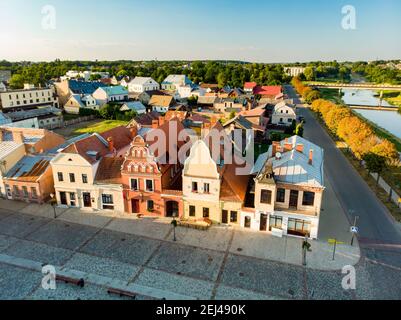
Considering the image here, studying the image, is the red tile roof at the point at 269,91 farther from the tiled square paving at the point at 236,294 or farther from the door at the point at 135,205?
the tiled square paving at the point at 236,294

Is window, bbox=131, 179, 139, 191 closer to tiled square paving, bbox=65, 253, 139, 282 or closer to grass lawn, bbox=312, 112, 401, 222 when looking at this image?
tiled square paving, bbox=65, 253, 139, 282

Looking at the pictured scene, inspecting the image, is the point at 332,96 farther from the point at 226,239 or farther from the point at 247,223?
the point at 226,239

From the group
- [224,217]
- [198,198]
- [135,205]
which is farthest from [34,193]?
[224,217]

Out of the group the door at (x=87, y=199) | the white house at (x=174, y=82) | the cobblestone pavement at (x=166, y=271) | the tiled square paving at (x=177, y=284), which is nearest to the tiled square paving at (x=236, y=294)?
the cobblestone pavement at (x=166, y=271)

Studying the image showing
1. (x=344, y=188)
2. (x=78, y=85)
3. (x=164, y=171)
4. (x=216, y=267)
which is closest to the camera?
(x=216, y=267)
